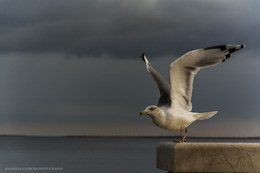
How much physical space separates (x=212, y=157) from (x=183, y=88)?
1.10 m

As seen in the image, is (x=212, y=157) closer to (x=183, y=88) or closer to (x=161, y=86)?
(x=183, y=88)

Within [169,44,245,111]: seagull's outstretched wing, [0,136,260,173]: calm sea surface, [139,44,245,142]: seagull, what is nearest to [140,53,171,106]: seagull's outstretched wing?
[139,44,245,142]: seagull

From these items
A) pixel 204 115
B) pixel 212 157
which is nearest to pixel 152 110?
pixel 204 115

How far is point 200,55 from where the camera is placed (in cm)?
775

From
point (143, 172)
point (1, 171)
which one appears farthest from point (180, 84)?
point (1, 171)

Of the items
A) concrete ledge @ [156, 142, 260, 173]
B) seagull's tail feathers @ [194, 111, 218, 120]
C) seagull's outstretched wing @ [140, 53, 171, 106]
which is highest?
seagull's outstretched wing @ [140, 53, 171, 106]

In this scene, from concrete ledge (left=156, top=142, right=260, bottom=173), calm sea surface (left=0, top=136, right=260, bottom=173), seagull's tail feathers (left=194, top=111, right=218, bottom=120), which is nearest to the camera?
concrete ledge (left=156, top=142, right=260, bottom=173)

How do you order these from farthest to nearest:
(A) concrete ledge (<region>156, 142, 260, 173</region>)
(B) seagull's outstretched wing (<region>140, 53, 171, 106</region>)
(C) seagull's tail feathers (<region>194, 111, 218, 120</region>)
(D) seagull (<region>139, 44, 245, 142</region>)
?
1. (B) seagull's outstretched wing (<region>140, 53, 171, 106</region>)
2. (C) seagull's tail feathers (<region>194, 111, 218, 120</region>)
3. (D) seagull (<region>139, 44, 245, 142</region>)
4. (A) concrete ledge (<region>156, 142, 260, 173</region>)

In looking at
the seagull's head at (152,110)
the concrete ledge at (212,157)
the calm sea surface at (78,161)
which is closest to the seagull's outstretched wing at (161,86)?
the seagull's head at (152,110)

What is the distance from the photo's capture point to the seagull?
7.57 m

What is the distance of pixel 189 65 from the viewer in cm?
779

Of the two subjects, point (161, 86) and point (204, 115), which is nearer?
point (204, 115)

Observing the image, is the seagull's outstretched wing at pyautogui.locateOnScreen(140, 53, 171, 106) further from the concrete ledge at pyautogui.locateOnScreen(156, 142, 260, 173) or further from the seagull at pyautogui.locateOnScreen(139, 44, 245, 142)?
the concrete ledge at pyautogui.locateOnScreen(156, 142, 260, 173)

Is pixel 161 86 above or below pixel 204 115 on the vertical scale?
above
